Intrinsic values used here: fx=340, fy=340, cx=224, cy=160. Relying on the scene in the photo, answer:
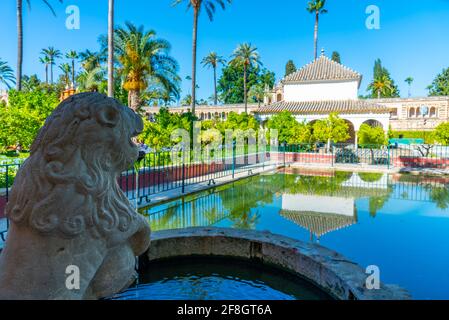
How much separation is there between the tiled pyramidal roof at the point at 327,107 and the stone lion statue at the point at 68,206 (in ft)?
89.6

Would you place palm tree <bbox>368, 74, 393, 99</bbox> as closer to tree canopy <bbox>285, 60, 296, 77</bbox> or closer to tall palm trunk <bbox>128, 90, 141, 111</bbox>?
tree canopy <bbox>285, 60, 296, 77</bbox>

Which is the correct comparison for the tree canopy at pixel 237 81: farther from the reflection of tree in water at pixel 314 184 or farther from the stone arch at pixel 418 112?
the reflection of tree in water at pixel 314 184

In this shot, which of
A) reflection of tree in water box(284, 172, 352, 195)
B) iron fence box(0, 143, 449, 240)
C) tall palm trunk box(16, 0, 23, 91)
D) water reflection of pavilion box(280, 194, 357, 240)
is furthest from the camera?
tall palm trunk box(16, 0, 23, 91)

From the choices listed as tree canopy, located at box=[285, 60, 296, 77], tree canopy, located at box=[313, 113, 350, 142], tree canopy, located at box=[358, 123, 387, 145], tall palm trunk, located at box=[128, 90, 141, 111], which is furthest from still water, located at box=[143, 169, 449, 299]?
tree canopy, located at box=[285, 60, 296, 77]

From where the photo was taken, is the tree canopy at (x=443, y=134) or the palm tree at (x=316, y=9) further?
the palm tree at (x=316, y=9)

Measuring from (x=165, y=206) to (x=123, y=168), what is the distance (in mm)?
7290

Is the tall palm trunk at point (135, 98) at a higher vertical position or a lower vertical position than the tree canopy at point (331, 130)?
Answer: higher

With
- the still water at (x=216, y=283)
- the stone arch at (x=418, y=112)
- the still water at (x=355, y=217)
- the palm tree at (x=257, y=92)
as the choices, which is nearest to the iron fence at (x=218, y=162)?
the still water at (x=355, y=217)

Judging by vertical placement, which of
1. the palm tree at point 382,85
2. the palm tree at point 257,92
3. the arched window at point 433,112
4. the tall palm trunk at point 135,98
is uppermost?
the palm tree at point 382,85

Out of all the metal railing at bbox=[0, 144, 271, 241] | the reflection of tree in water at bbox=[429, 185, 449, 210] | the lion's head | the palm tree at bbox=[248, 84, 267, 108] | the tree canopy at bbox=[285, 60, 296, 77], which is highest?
the tree canopy at bbox=[285, 60, 296, 77]

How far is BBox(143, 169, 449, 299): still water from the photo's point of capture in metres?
5.59

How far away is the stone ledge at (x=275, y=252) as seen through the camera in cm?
384
